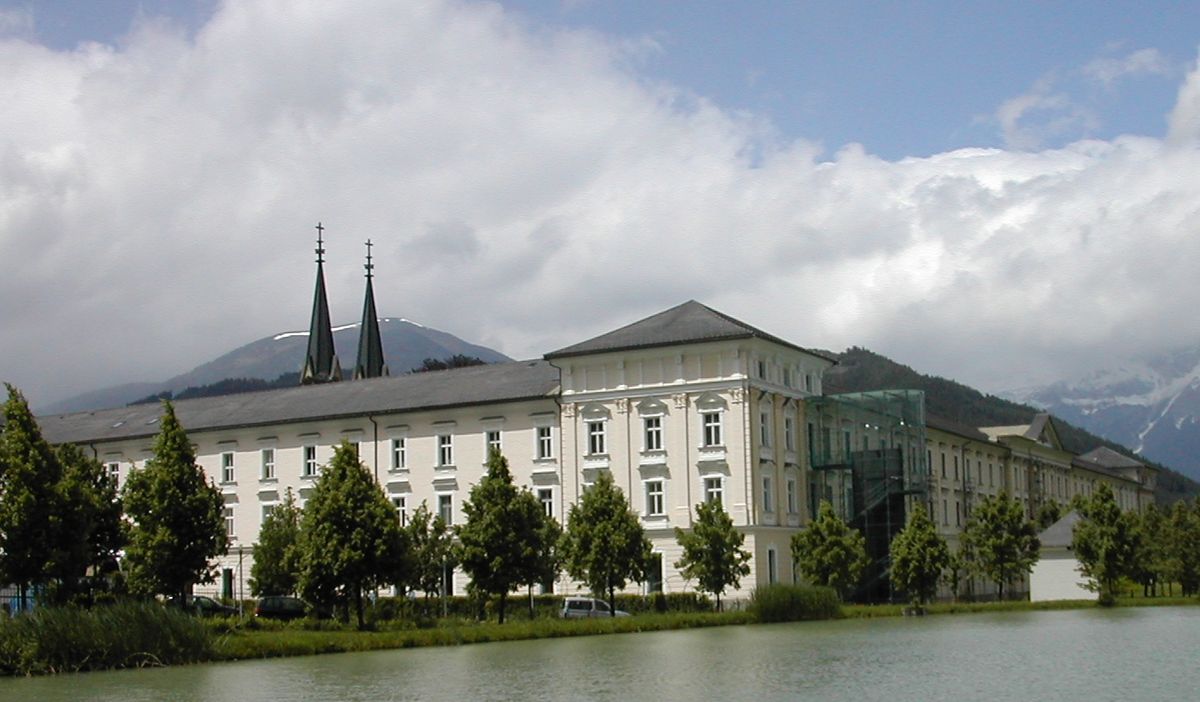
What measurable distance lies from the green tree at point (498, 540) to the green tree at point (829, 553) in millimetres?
13453

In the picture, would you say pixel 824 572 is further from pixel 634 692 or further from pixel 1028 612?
pixel 634 692

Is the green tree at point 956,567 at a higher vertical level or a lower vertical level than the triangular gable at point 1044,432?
lower

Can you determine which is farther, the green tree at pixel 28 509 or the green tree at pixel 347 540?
the green tree at pixel 347 540

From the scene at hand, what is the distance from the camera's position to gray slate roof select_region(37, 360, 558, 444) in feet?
243

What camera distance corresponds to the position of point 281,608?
190 feet

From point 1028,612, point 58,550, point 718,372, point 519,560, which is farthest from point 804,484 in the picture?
point 58,550

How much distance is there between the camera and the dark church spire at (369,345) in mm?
114875

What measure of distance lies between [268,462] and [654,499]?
22970 millimetres

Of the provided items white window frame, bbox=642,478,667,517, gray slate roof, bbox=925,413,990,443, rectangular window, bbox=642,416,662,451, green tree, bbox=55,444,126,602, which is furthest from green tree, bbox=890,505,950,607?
green tree, bbox=55,444,126,602

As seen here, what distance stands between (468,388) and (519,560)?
24.6 metres

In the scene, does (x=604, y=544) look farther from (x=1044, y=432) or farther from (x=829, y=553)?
(x=1044, y=432)

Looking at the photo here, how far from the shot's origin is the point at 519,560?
170 feet

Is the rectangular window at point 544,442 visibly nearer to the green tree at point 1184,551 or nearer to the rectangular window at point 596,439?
the rectangular window at point 596,439

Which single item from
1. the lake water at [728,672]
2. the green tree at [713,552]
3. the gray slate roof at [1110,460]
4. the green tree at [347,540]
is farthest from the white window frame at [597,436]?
the gray slate roof at [1110,460]
